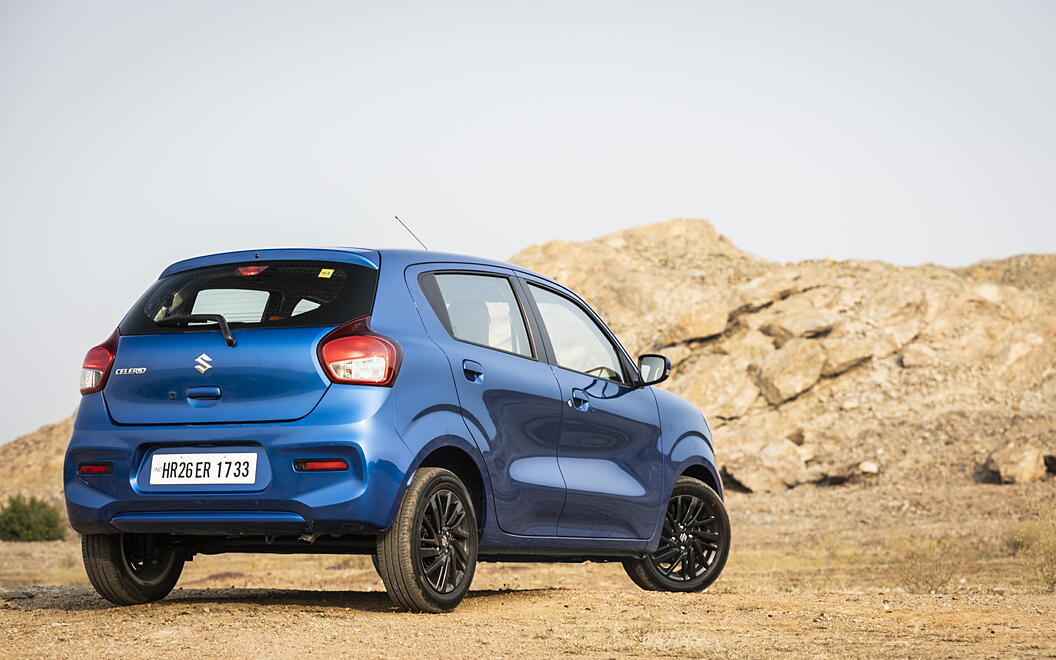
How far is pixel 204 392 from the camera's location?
562cm

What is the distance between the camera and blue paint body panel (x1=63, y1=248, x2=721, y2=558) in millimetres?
5434

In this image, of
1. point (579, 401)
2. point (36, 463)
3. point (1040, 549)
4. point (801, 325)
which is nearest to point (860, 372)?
point (801, 325)

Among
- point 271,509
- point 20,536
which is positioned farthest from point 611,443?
point 20,536

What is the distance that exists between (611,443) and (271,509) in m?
2.43

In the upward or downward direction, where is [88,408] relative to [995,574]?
upward

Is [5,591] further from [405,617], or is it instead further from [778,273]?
[778,273]

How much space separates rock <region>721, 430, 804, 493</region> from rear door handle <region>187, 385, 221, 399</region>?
2670 centimetres

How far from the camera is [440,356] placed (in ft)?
19.3

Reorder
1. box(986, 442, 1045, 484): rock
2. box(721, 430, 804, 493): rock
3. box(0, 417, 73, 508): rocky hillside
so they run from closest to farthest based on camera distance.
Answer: box(986, 442, 1045, 484): rock < box(721, 430, 804, 493): rock < box(0, 417, 73, 508): rocky hillside

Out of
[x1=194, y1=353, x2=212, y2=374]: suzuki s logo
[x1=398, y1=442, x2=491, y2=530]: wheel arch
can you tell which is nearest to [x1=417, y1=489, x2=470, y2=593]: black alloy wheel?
[x1=398, y1=442, x2=491, y2=530]: wheel arch

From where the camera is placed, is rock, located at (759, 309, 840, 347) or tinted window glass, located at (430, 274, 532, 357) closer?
tinted window glass, located at (430, 274, 532, 357)

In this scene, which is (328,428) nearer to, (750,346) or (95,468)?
(95,468)

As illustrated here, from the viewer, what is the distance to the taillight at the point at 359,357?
549cm

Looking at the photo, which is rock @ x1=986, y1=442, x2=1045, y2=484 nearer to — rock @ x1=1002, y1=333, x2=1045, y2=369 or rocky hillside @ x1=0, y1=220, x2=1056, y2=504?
rocky hillside @ x1=0, y1=220, x2=1056, y2=504
